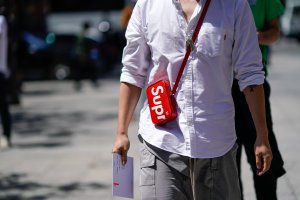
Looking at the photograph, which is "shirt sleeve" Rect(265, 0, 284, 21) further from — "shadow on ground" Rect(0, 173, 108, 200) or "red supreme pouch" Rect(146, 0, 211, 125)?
"shadow on ground" Rect(0, 173, 108, 200)

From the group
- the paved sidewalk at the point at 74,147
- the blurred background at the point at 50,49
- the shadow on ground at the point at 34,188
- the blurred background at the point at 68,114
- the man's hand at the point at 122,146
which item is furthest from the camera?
the blurred background at the point at 50,49

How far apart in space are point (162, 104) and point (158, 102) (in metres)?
0.05

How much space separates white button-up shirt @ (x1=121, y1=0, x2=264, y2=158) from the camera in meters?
3.77

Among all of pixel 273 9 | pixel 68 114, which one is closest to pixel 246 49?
pixel 273 9

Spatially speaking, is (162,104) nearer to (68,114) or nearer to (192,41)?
(192,41)

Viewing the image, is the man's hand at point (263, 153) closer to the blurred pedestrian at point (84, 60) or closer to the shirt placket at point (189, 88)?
the shirt placket at point (189, 88)

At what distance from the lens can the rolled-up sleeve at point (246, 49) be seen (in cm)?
381

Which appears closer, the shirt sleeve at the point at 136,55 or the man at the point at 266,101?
the shirt sleeve at the point at 136,55

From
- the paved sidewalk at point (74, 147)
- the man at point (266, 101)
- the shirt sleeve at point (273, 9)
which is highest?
the shirt sleeve at point (273, 9)

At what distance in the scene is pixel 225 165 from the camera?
3.85m

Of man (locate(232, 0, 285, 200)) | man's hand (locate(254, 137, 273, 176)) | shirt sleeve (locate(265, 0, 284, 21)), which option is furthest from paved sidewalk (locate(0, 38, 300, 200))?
man's hand (locate(254, 137, 273, 176))

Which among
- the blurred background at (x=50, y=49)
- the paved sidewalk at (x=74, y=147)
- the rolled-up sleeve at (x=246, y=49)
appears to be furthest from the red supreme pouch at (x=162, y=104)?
the blurred background at (x=50, y=49)

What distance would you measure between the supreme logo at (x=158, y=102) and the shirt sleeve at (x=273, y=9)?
1365 mm

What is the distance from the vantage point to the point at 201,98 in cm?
377
